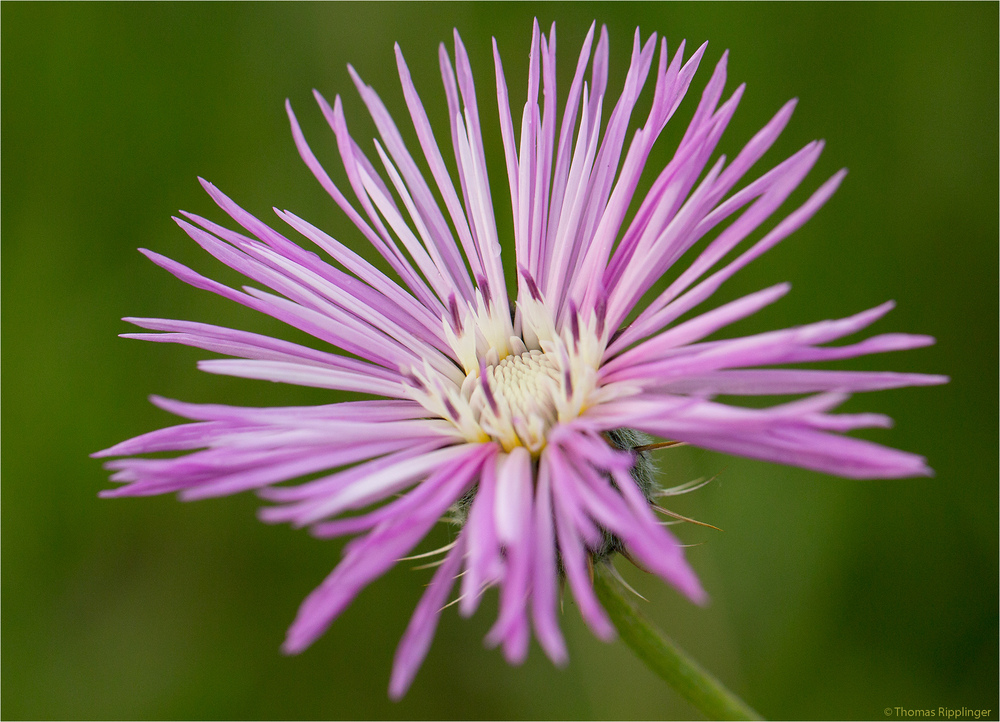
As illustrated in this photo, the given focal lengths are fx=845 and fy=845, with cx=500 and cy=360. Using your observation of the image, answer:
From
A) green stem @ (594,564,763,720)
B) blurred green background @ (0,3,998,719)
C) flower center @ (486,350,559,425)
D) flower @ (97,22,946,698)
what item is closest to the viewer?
flower @ (97,22,946,698)

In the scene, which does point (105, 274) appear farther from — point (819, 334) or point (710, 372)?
point (819, 334)

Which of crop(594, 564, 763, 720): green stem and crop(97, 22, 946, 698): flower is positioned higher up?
crop(97, 22, 946, 698): flower

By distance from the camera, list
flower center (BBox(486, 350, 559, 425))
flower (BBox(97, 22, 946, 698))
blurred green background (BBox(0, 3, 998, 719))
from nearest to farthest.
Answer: flower (BBox(97, 22, 946, 698)) → flower center (BBox(486, 350, 559, 425)) → blurred green background (BBox(0, 3, 998, 719))

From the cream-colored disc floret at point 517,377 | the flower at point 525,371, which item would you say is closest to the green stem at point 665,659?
the flower at point 525,371

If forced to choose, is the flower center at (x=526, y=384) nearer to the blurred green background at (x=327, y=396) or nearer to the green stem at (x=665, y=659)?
the green stem at (x=665, y=659)

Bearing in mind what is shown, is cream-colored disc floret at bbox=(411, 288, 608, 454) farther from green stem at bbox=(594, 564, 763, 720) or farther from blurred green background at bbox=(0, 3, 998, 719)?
blurred green background at bbox=(0, 3, 998, 719)

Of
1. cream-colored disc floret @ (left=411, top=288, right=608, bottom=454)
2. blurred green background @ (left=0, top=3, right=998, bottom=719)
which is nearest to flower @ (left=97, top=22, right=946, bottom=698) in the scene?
cream-colored disc floret @ (left=411, top=288, right=608, bottom=454)

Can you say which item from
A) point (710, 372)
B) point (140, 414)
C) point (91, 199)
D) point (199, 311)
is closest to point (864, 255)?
point (710, 372)
